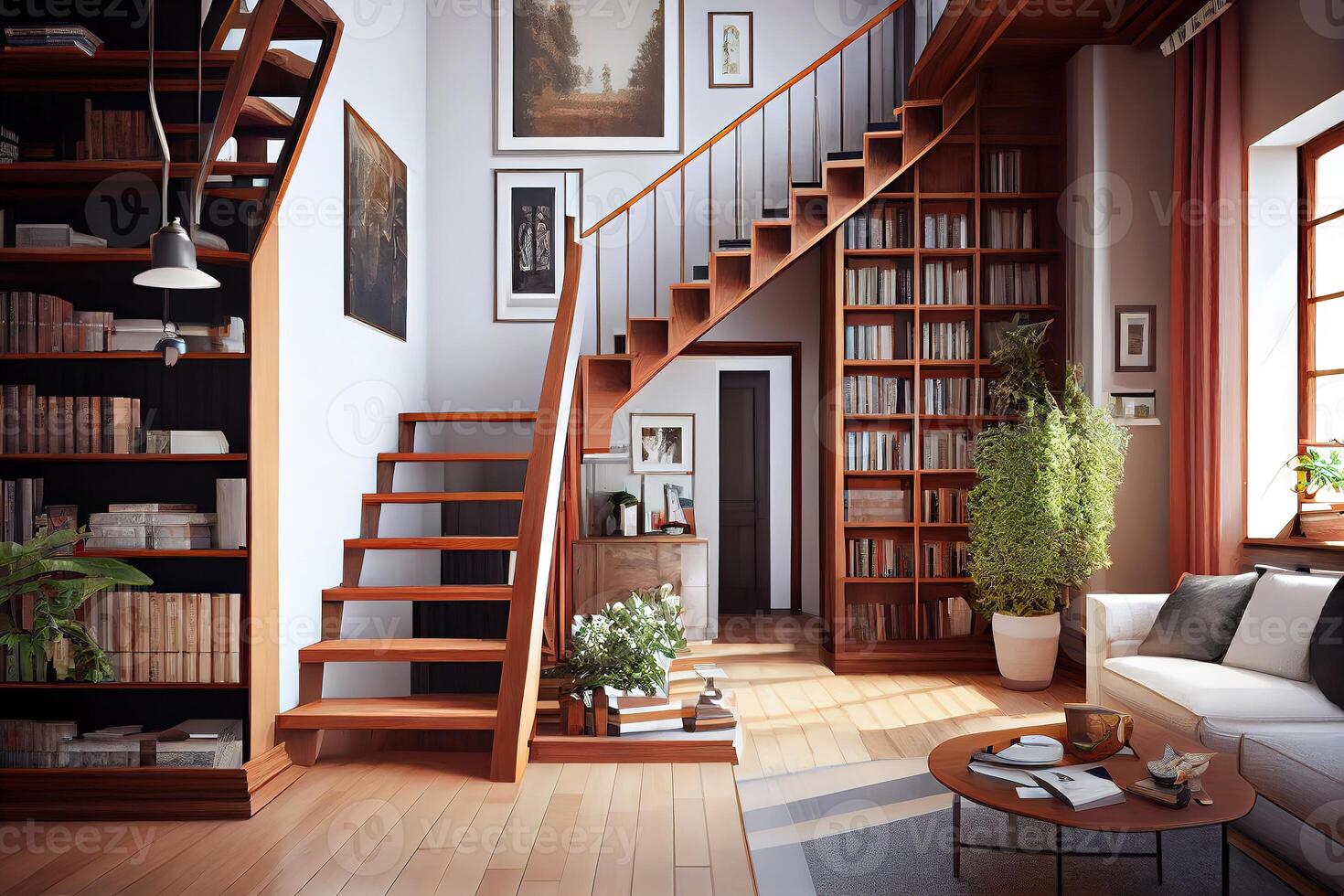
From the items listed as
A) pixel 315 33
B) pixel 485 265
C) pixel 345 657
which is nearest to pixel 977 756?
pixel 345 657

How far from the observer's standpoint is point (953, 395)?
5.68m

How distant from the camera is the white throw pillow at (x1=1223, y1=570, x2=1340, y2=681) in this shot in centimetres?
336

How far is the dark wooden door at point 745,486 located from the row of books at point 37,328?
536 cm

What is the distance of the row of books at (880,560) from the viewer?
5707 mm

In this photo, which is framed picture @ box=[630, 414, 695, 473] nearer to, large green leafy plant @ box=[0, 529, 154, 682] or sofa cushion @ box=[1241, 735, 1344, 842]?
large green leafy plant @ box=[0, 529, 154, 682]

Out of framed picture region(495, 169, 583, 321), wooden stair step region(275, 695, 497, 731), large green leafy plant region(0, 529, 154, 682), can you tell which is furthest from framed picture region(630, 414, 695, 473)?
large green leafy plant region(0, 529, 154, 682)

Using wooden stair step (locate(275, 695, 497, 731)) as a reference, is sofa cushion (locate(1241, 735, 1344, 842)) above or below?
above

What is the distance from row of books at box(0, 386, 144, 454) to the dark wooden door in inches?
208

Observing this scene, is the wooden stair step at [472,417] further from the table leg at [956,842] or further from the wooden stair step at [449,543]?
the table leg at [956,842]

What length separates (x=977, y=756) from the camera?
8.59 ft

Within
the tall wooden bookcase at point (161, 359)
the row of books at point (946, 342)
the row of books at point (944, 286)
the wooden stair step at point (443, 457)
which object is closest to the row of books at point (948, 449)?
the row of books at point (946, 342)

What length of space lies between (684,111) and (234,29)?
11.3ft

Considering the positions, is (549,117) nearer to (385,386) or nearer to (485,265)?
(485,265)

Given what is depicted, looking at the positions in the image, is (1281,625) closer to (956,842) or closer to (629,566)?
(956,842)
